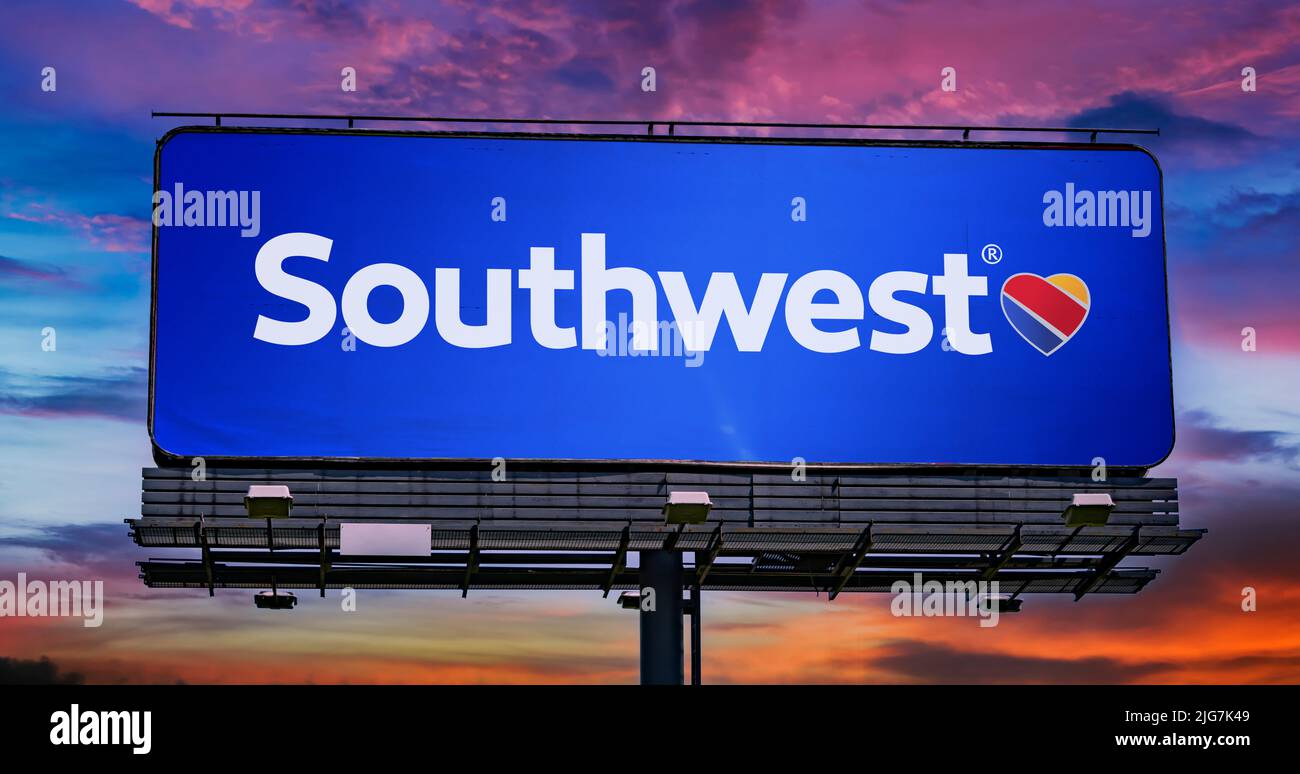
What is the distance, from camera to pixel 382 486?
22484mm

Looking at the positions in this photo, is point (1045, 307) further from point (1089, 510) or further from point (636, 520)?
point (636, 520)

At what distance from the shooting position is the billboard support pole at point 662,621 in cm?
2256

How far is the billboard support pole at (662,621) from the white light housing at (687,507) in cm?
93

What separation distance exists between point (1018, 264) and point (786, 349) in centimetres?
395

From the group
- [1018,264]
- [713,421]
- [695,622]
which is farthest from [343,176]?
[1018,264]

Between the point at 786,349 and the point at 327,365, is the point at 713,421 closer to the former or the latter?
the point at 786,349

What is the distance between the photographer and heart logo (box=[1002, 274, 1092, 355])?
24141 millimetres

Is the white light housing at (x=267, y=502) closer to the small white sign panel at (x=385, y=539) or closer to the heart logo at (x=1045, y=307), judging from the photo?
the small white sign panel at (x=385, y=539)

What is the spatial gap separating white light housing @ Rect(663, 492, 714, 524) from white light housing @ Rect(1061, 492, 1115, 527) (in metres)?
5.24

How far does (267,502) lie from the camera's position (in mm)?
21656
